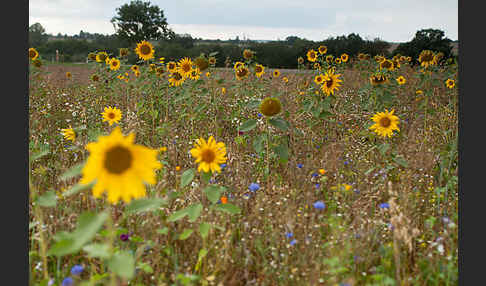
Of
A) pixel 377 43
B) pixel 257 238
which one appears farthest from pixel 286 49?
pixel 257 238

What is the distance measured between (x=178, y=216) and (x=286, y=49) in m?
15.6

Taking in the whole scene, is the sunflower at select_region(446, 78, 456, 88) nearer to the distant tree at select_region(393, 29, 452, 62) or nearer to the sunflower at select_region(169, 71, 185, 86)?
the sunflower at select_region(169, 71, 185, 86)

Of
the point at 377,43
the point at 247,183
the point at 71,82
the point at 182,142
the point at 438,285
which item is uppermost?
the point at 377,43

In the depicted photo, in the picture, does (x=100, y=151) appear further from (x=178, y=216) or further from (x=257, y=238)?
(x=257, y=238)

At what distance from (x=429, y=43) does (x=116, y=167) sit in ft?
40.6

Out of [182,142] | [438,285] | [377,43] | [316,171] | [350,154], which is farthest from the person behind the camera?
[377,43]

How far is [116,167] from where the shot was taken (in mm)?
1064

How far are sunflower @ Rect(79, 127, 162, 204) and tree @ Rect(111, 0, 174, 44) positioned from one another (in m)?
36.9

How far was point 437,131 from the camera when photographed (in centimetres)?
377

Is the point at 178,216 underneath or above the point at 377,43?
underneath

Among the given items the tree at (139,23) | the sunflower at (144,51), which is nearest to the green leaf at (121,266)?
the sunflower at (144,51)

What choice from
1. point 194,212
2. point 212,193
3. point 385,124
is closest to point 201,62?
point 385,124

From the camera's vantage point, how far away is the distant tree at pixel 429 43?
34.6 feet

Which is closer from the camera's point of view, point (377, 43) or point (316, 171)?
point (316, 171)
